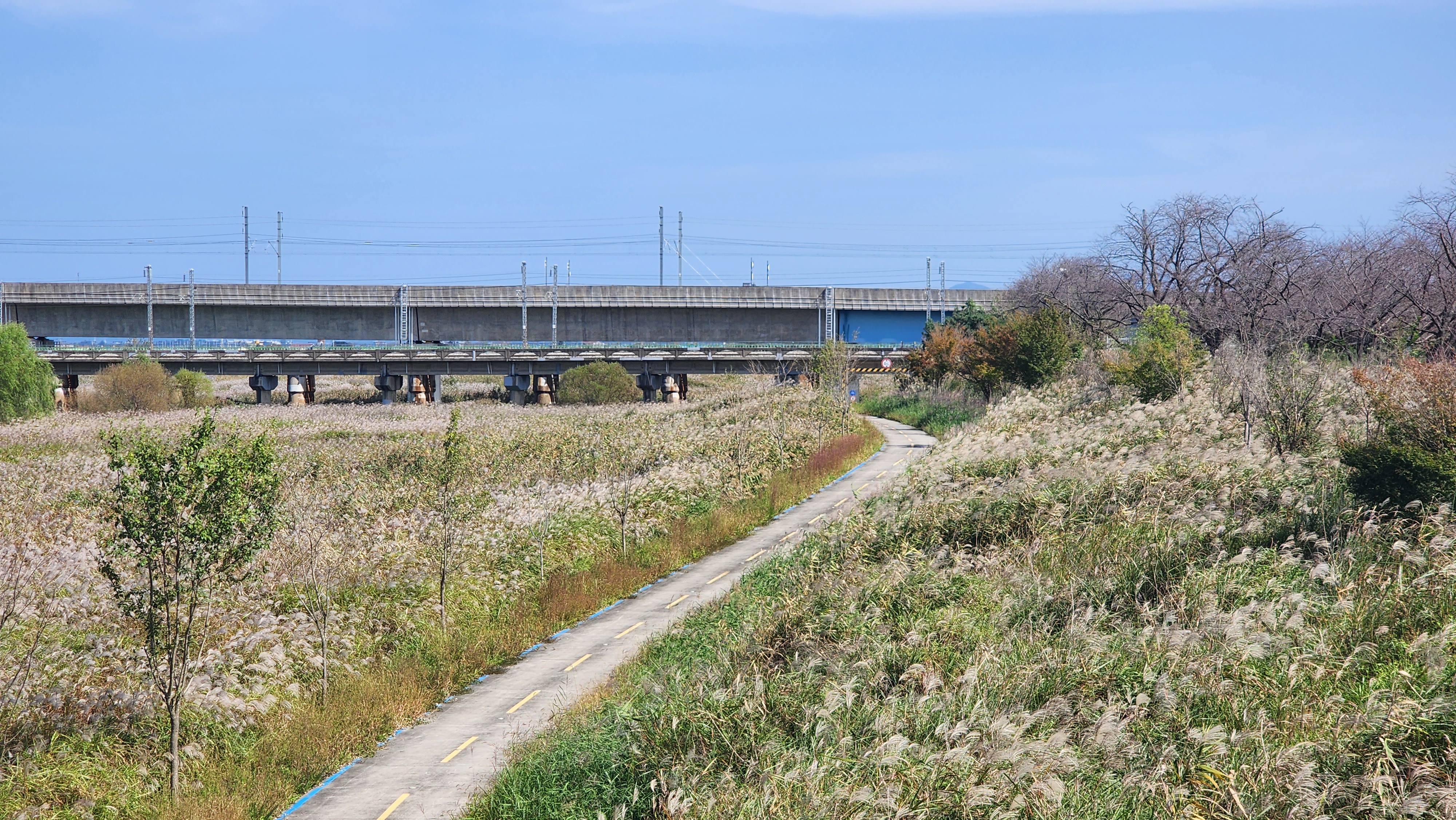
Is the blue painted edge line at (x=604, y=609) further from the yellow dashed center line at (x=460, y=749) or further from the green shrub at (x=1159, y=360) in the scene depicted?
the green shrub at (x=1159, y=360)

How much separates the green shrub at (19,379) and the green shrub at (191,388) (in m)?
12.3

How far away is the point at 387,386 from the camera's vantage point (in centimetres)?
8756

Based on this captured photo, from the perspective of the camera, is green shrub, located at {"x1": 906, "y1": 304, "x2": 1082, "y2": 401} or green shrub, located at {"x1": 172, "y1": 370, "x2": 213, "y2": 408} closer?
green shrub, located at {"x1": 906, "y1": 304, "x2": 1082, "y2": 401}

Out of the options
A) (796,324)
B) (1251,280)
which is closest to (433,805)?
(1251,280)

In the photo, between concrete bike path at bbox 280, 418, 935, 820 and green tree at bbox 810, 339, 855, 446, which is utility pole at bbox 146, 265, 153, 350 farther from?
concrete bike path at bbox 280, 418, 935, 820

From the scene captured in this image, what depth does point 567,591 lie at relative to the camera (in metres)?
25.5

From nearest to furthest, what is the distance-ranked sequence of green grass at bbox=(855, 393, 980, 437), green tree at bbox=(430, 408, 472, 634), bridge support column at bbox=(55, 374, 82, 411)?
green tree at bbox=(430, 408, 472, 634) < green grass at bbox=(855, 393, 980, 437) < bridge support column at bbox=(55, 374, 82, 411)

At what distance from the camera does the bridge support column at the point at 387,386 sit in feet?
287

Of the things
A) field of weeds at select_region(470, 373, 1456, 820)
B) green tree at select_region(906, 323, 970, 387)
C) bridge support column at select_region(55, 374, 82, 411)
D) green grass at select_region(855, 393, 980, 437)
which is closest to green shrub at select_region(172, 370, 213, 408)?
bridge support column at select_region(55, 374, 82, 411)

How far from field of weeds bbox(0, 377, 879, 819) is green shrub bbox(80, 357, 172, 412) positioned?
2615cm

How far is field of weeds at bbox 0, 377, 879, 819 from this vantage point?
1553 centimetres

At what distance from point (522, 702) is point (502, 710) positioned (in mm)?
406

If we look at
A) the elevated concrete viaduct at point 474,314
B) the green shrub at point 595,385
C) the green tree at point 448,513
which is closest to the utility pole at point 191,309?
the elevated concrete viaduct at point 474,314

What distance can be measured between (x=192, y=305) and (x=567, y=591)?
86399 mm
